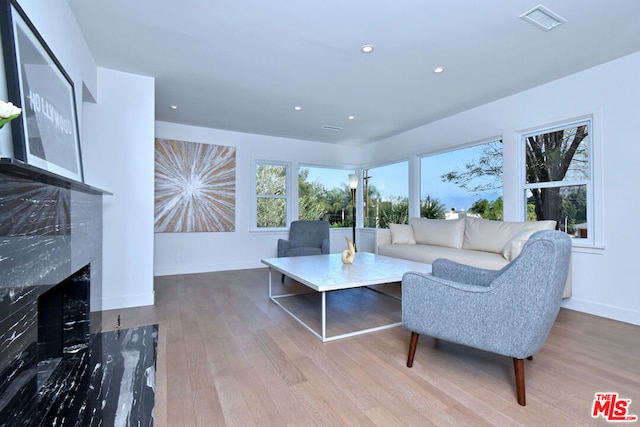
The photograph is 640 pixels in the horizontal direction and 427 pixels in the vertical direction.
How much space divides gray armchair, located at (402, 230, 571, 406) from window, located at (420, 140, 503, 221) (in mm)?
2756

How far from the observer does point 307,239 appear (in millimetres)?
4734

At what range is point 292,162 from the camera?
19.3 feet

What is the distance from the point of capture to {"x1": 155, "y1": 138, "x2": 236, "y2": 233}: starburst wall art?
15.6 ft

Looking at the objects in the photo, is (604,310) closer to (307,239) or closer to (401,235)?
(401,235)

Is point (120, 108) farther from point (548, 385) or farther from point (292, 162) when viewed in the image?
point (548, 385)

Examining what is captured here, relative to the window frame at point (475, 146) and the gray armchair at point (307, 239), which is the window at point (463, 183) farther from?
the gray armchair at point (307, 239)

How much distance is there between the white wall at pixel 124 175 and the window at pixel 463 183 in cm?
407

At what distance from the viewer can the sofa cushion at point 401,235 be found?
14.9 ft

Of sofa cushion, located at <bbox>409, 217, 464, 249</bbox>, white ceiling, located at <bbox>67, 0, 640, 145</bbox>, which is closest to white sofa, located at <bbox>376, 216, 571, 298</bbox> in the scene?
sofa cushion, located at <bbox>409, 217, 464, 249</bbox>

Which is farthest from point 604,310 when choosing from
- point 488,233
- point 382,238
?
point 382,238

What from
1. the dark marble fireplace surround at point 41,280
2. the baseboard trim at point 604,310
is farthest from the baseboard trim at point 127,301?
the baseboard trim at point 604,310

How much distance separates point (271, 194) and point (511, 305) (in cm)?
467

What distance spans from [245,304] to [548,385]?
257 centimetres

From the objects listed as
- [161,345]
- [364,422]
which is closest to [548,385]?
[364,422]
